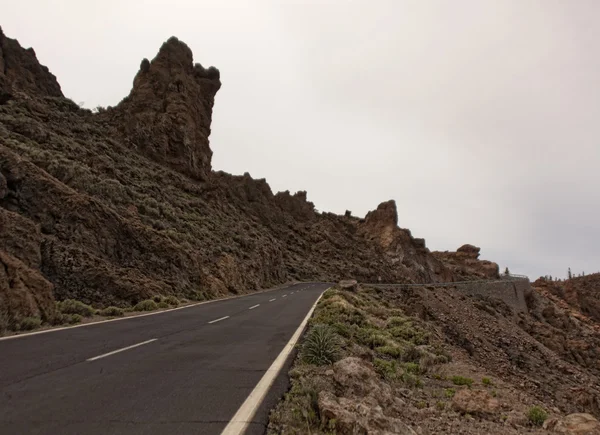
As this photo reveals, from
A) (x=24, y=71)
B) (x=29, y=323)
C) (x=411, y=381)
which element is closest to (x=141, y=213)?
(x=29, y=323)

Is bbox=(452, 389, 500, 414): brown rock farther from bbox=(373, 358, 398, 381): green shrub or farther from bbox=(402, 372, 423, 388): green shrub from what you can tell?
bbox=(373, 358, 398, 381): green shrub

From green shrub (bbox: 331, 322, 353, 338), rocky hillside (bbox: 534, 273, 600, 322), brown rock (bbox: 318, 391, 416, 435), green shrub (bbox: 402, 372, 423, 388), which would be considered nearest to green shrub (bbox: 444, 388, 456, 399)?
green shrub (bbox: 402, 372, 423, 388)

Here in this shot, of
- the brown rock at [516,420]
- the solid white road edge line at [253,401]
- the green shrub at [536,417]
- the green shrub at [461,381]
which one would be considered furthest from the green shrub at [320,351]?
the green shrub at [536,417]

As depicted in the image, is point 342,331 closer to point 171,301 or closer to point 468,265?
point 171,301

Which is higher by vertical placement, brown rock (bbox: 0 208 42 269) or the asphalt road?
brown rock (bbox: 0 208 42 269)

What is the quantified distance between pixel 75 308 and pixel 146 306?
335cm

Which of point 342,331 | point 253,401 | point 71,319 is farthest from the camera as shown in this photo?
point 71,319

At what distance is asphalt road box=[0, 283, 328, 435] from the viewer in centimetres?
415

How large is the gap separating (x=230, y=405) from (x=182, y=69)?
60150 millimetres

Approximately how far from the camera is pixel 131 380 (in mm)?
5770

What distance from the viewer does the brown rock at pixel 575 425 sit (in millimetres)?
4758

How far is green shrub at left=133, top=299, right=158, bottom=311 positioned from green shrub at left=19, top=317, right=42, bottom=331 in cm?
551

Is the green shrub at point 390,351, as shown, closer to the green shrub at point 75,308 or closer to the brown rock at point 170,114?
the green shrub at point 75,308

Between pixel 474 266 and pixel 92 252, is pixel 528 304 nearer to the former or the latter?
pixel 474 266
